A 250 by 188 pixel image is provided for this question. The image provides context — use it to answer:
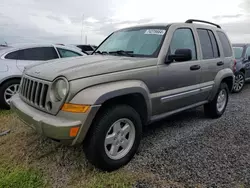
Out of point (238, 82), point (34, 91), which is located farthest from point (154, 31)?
point (238, 82)

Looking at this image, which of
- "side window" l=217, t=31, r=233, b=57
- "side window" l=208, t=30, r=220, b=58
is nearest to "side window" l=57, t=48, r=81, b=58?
"side window" l=208, t=30, r=220, b=58

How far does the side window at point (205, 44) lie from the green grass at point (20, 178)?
329cm

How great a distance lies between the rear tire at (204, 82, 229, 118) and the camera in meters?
4.77

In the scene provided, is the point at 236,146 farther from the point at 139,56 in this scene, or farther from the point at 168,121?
the point at 139,56

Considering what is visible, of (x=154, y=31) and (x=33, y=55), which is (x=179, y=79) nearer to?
(x=154, y=31)

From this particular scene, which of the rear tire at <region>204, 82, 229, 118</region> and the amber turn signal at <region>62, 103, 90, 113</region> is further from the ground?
the amber turn signal at <region>62, 103, 90, 113</region>

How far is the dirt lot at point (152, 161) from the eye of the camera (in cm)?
266

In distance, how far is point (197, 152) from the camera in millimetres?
3381

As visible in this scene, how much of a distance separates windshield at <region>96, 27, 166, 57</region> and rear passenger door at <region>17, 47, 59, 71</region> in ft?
7.35

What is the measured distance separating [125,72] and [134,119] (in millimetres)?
598

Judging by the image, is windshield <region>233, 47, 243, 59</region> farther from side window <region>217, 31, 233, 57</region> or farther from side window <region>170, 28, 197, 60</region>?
side window <region>170, 28, 197, 60</region>

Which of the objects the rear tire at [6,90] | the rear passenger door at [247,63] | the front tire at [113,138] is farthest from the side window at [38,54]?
the rear passenger door at [247,63]

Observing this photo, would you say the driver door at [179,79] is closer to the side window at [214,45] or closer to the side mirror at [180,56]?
the side mirror at [180,56]

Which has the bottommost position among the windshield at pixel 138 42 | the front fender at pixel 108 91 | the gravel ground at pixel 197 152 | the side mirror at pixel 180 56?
the gravel ground at pixel 197 152
